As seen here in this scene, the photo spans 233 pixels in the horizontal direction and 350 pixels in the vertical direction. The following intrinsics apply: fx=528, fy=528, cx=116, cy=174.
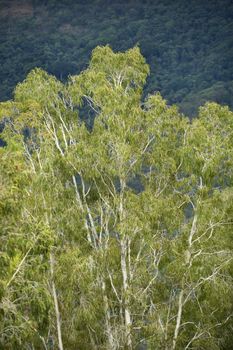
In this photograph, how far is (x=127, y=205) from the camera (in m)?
14.7

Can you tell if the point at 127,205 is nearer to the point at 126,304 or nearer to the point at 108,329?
→ the point at 126,304

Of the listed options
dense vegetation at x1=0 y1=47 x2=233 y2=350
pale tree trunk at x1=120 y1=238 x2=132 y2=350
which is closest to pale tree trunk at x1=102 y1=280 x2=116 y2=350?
dense vegetation at x1=0 y1=47 x2=233 y2=350

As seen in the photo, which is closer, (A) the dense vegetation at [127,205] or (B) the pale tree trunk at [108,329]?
(B) the pale tree trunk at [108,329]

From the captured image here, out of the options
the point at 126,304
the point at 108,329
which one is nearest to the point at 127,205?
the point at 126,304

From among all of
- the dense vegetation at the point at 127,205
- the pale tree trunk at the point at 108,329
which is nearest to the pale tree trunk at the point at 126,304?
the dense vegetation at the point at 127,205

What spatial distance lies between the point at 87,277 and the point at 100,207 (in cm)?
261

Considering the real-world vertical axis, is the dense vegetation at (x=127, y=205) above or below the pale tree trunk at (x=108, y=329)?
above

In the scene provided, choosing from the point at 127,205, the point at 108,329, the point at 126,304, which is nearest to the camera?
the point at 108,329

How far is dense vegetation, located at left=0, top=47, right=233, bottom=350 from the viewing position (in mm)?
13961

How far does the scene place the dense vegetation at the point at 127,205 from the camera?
45.8ft

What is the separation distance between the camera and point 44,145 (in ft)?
47.3

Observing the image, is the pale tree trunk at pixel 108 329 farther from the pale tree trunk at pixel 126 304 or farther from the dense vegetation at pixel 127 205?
the pale tree trunk at pixel 126 304

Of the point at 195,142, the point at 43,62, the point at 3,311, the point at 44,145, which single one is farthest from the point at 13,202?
the point at 43,62

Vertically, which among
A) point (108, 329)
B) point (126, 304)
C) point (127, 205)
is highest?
point (127, 205)
